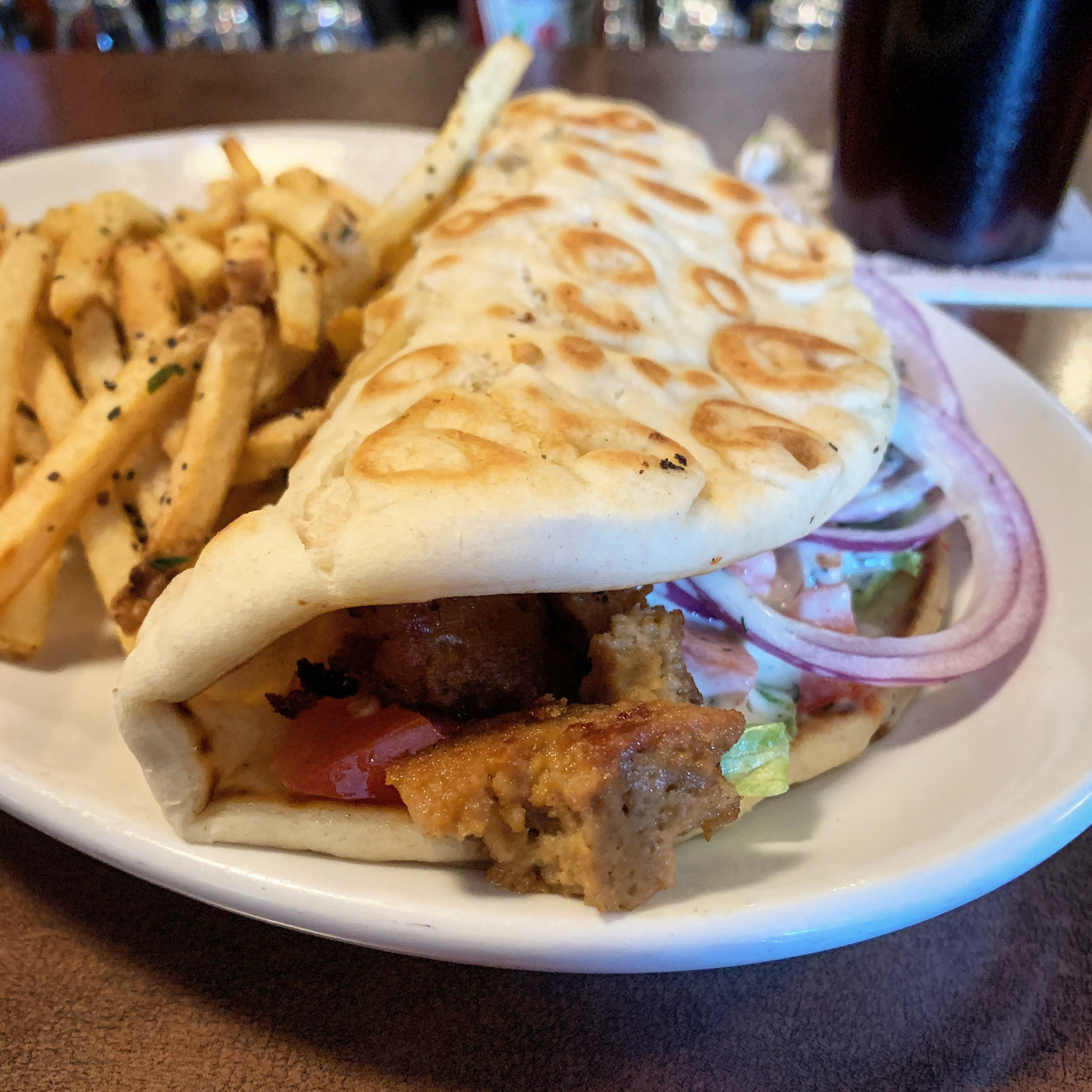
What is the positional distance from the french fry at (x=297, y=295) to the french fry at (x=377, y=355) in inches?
4.9

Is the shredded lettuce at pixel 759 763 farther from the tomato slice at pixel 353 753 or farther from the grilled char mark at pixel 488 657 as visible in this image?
the tomato slice at pixel 353 753

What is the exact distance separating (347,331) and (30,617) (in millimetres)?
720

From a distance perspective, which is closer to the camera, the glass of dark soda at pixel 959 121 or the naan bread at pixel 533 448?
the naan bread at pixel 533 448

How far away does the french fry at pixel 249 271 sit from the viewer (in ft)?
5.32

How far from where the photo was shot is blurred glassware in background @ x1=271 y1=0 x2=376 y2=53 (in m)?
6.30

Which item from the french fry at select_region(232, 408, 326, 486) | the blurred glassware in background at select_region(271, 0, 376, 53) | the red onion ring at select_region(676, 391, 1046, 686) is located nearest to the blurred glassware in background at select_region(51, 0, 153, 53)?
the blurred glassware in background at select_region(271, 0, 376, 53)

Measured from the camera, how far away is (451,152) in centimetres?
185

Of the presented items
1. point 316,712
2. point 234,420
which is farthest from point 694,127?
point 316,712

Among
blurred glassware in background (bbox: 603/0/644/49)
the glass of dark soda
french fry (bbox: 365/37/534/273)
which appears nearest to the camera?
french fry (bbox: 365/37/534/273)

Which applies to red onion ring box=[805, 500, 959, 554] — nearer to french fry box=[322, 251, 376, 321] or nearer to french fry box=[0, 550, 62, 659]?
french fry box=[322, 251, 376, 321]

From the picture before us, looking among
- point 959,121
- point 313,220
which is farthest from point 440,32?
point 313,220

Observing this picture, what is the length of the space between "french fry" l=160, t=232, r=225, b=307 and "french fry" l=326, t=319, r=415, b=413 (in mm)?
412

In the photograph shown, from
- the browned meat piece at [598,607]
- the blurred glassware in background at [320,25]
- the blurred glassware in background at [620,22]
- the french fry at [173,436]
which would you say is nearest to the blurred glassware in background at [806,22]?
the blurred glassware in background at [620,22]

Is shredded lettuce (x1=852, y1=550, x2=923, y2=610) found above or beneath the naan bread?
beneath
